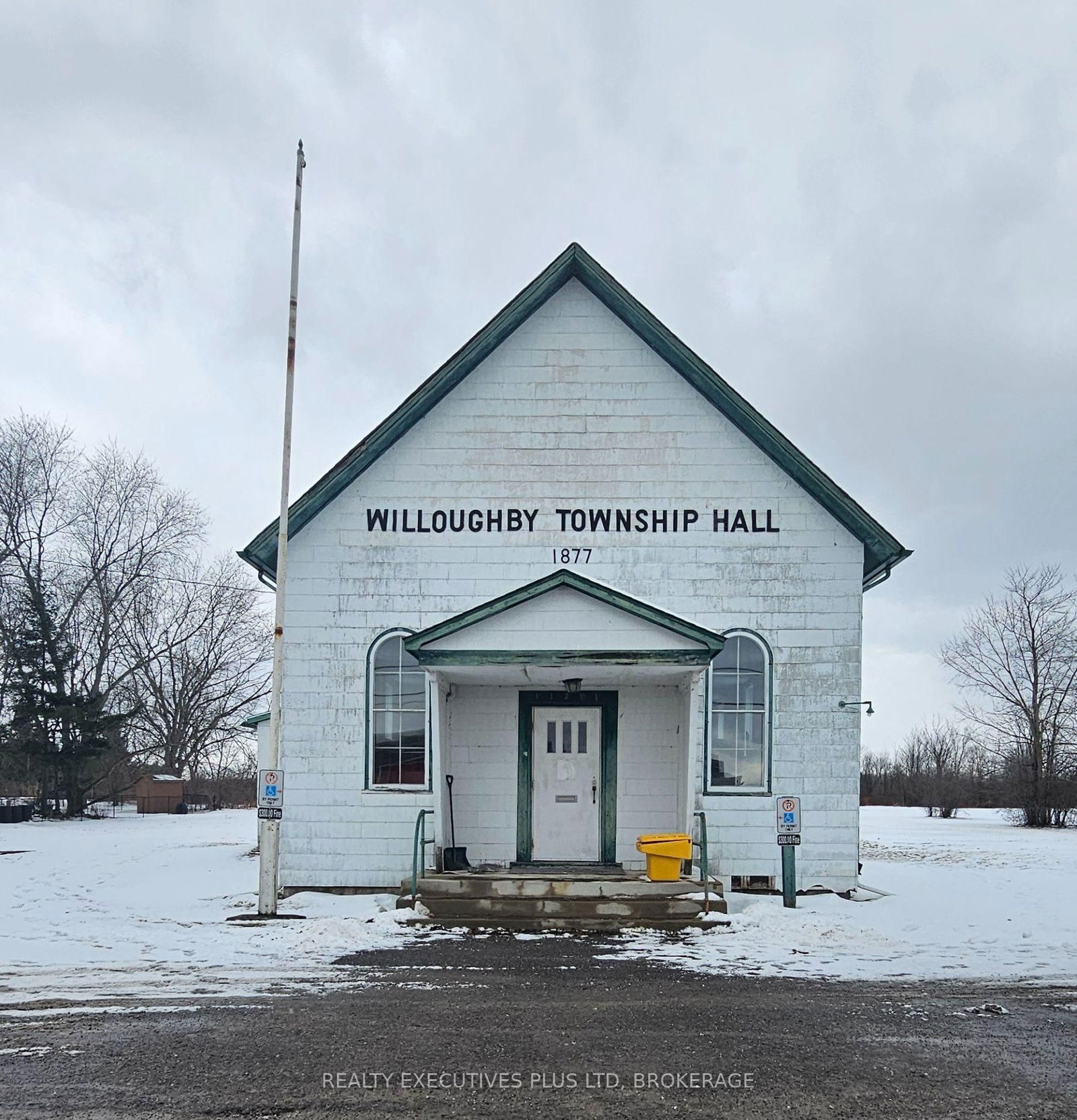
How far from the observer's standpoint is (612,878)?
12.9 m

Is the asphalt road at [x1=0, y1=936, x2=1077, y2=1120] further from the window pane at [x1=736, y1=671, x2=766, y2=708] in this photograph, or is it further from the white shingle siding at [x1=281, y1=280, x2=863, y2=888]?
the window pane at [x1=736, y1=671, x2=766, y2=708]

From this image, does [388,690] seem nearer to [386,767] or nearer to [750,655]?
[386,767]

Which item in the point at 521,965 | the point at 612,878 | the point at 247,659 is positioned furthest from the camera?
the point at 247,659

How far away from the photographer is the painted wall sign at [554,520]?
14.6 m

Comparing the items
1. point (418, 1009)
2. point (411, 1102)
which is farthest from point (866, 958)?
point (411, 1102)

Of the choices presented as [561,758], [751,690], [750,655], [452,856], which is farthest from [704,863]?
[452,856]

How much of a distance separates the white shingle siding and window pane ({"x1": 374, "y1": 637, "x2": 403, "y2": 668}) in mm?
191

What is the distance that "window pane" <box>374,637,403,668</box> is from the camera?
14.5m

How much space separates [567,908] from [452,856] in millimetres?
2059

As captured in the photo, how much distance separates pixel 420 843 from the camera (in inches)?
546

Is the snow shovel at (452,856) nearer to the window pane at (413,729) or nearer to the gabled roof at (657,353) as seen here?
the window pane at (413,729)

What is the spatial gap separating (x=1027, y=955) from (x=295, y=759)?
894 cm

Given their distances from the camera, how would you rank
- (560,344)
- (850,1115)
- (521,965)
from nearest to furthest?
(850,1115), (521,965), (560,344)

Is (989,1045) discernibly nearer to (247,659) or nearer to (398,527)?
(398,527)
